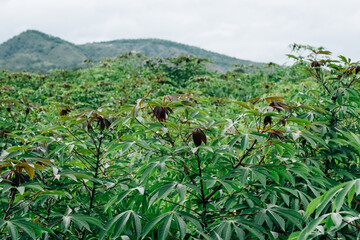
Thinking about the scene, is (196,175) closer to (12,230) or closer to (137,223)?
(137,223)

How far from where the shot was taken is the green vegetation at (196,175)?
1280mm

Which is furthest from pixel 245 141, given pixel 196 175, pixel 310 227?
pixel 310 227

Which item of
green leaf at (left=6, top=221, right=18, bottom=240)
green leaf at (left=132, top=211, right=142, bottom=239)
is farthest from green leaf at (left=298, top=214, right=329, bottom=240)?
green leaf at (left=6, top=221, right=18, bottom=240)

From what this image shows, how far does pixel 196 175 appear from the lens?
1.63 m

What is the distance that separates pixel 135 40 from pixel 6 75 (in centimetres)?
4622

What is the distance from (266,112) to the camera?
1.47m

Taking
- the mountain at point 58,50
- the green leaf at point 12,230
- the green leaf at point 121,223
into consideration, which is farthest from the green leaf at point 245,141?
the mountain at point 58,50

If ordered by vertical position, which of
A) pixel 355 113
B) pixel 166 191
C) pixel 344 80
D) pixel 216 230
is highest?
pixel 344 80

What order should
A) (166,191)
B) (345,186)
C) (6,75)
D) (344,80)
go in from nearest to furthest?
(345,186), (166,191), (344,80), (6,75)

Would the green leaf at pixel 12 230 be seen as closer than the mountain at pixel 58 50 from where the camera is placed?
Yes

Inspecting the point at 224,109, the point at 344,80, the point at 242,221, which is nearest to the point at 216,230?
the point at 242,221

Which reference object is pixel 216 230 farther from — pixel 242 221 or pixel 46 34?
pixel 46 34

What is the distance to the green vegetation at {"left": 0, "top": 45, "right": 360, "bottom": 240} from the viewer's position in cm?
128

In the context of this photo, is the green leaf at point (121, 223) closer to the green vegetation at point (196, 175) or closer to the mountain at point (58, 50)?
the green vegetation at point (196, 175)
